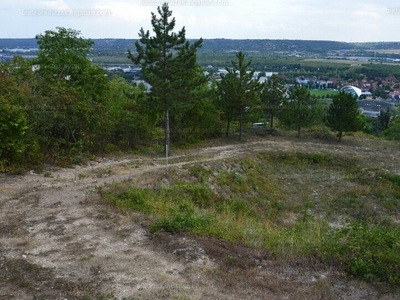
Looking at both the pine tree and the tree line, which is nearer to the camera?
the tree line

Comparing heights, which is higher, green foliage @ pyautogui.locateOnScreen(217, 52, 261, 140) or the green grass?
green foliage @ pyautogui.locateOnScreen(217, 52, 261, 140)

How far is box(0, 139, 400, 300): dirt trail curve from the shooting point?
690 cm

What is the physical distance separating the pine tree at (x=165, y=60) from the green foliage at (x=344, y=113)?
11004 millimetres

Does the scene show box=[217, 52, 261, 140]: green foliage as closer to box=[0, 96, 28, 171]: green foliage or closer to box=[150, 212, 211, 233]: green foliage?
box=[0, 96, 28, 171]: green foliage

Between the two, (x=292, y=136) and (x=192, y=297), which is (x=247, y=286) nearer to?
(x=192, y=297)

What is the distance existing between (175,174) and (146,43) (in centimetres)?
672

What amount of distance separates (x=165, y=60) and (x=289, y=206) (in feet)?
29.4

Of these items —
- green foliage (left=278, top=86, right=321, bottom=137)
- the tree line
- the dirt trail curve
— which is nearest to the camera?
the dirt trail curve

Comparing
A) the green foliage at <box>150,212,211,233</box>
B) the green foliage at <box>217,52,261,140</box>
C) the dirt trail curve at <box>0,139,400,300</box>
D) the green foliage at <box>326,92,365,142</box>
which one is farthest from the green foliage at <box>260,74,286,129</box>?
the green foliage at <box>150,212,211,233</box>

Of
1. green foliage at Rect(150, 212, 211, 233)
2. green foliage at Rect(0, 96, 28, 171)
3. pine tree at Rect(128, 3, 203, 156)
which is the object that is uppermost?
pine tree at Rect(128, 3, 203, 156)

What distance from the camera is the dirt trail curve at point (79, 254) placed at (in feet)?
22.7

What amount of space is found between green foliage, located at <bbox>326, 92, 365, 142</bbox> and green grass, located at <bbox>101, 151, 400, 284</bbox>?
3744 mm

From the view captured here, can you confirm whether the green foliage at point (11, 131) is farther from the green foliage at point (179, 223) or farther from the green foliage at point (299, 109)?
the green foliage at point (299, 109)

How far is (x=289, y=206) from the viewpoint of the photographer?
53.2 ft
